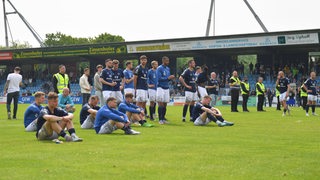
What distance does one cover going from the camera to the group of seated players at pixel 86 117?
11.5 metres

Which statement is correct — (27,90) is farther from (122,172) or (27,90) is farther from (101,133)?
(122,172)

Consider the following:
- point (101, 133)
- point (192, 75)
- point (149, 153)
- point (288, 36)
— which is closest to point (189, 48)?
point (288, 36)

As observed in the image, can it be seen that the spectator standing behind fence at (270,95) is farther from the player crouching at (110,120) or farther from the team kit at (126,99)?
the player crouching at (110,120)

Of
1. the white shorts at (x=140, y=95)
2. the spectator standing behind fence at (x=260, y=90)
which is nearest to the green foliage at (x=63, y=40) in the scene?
the spectator standing behind fence at (x=260, y=90)

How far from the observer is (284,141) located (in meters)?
11.8

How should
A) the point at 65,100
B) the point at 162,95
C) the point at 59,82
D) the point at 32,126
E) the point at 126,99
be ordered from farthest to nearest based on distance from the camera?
the point at 59,82 → the point at 162,95 → the point at 65,100 → the point at 126,99 → the point at 32,126

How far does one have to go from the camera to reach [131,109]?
50.0 ft

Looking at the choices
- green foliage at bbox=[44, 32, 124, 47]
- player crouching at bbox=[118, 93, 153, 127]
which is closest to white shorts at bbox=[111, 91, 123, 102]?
player crouching at bbox=[118, 93, 153, 127]

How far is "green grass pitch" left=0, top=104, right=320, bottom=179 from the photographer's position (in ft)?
24.2

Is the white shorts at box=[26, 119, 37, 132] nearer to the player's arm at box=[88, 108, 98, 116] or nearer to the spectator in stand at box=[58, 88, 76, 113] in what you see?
the player's arm at box=[88, 108, 98, 116]

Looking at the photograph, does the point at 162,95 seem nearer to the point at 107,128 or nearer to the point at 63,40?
the point at 107,128

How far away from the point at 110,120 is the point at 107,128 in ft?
0.90

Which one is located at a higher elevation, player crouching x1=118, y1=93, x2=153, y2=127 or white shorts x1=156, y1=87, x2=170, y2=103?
white shorts x1=156, y1=87, x2=170, y2=103

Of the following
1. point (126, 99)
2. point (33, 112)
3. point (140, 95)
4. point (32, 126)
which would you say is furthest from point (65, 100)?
point (33, 112)
